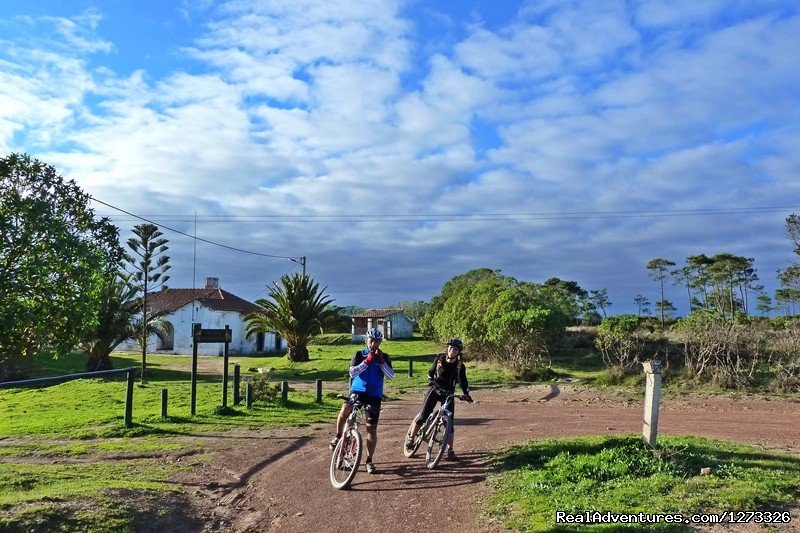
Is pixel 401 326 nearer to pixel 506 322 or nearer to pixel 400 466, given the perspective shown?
pixel 506 322

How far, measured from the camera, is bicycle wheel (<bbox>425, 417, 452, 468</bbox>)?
839 cm

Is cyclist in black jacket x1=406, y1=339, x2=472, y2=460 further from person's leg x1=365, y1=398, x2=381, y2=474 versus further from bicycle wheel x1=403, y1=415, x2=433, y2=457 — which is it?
person's leg x1=365, y1=398, x2=381, y2=474

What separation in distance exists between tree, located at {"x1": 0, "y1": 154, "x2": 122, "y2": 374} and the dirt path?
2577 millimetres

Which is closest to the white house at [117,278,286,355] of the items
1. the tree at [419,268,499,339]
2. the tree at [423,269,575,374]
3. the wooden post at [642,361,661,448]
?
the tree at [419,268,499,339]

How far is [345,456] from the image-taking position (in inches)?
313

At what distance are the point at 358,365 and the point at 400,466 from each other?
5.54 feet

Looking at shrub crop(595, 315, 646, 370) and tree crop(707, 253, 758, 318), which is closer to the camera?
shrub crop(595, 315, 646, 370)

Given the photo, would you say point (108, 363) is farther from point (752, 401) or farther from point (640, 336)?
point (752, 401)

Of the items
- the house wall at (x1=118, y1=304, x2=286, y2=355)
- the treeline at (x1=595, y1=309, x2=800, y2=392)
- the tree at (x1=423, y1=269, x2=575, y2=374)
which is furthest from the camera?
the house wall at (x1=118, y1=304, x2=286, y2=355)

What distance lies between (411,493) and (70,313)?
4.29m

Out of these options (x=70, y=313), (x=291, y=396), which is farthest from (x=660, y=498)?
(x=291, y=396)

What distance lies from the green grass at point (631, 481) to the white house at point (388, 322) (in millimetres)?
56635

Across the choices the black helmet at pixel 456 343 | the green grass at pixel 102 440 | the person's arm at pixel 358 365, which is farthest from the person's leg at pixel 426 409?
the green grass at pixel 102 440

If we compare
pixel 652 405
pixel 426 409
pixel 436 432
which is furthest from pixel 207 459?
pixel 652 405
